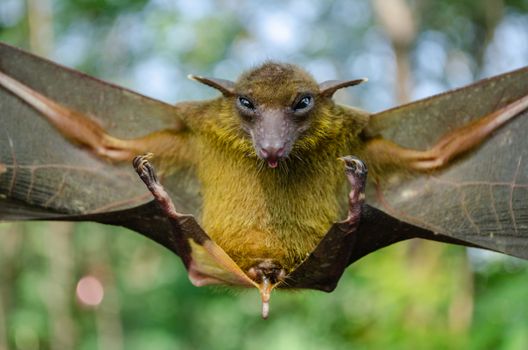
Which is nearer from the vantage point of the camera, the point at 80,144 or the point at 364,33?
the point at 80,144

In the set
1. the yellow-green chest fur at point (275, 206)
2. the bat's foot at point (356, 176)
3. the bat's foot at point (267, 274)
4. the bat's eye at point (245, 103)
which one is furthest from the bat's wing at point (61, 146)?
the bat's foot at point (356, 176)

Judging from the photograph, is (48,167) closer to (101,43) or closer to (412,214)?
(412,214)

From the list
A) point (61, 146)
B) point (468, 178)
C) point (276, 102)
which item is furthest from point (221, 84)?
point (468, 178)

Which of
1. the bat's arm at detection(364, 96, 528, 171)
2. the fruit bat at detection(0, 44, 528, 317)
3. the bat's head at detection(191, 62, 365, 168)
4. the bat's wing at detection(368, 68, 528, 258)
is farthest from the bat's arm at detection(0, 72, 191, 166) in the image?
the bat's wing at detection(368, 68, 528, 258)

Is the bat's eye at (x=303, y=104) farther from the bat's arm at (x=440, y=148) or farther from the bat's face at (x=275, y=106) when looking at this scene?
the bat's arm at (x=440, y=148)

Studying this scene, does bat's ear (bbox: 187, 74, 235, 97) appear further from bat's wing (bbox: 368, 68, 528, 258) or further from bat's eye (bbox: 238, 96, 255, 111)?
bat's wing (bbox: 368, 68, 528, 258)

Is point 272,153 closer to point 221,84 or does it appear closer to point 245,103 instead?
point 245,103

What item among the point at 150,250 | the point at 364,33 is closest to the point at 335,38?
→ the point at 364,33
